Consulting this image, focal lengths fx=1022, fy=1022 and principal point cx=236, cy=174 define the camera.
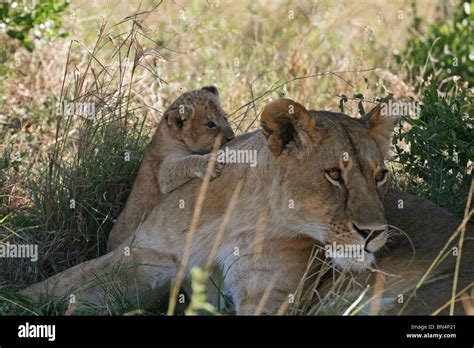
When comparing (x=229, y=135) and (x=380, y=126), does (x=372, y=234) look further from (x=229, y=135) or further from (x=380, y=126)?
(x=229, y=135)

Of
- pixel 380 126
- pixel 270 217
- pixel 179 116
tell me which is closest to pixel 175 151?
pixel 179 116

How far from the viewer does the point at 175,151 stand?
5746 millimetres

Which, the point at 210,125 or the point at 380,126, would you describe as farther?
the point at 210,125

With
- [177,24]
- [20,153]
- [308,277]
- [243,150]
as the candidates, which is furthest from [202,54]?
[308,277]

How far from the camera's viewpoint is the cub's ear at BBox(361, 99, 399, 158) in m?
4.41

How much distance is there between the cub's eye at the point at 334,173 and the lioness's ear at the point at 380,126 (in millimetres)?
333

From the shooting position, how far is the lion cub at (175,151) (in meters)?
5.28

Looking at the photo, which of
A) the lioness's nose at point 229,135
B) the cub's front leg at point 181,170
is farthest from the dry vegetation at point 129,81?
the cub's front leg at point 181,170

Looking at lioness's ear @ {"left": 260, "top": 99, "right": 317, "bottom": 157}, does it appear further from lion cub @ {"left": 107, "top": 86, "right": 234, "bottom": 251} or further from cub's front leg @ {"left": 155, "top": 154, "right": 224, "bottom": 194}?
lion cub @ {"left": 107, "top": 86, "right": 234, "bottom": 251}

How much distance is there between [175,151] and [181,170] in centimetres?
55

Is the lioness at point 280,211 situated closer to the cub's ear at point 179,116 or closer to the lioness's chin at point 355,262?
the lioness's chin at point 355,262
